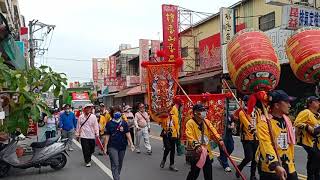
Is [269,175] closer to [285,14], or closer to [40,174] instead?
[40,174]

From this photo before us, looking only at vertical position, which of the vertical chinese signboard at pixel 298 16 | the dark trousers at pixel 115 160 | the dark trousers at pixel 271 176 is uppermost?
the vertical chinese signboard at pixel 298 16

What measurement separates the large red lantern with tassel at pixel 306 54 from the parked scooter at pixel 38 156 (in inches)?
236

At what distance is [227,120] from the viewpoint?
990 cm

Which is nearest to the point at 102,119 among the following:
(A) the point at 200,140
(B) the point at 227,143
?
(B) the point at 227,143

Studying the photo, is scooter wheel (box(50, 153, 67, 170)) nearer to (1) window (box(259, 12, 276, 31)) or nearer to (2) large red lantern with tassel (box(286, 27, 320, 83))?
(2) large red lantern with tassel (box(286, 27, 320, 83))

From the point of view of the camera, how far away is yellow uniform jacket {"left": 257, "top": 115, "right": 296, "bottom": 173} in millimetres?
4512

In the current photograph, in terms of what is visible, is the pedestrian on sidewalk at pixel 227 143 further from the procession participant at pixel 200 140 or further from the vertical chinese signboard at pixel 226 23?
the vertical chinese signboard at pixel 226 23

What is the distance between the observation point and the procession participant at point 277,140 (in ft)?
14.8

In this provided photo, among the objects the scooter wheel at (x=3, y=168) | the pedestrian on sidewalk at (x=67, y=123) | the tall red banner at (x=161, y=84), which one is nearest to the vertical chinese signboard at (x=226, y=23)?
the pedestrian on sidewalk at (x=67, y=123)

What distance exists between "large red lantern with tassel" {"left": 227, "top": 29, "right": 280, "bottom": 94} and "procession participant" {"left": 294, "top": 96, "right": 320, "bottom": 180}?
705 mm

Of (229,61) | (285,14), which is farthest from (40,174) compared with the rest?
(285,14)

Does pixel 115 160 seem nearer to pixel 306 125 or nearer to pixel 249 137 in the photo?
pixel 249 137

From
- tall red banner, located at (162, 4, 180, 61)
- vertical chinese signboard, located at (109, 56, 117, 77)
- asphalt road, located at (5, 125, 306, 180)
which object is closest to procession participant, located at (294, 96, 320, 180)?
asphalt road, located at (5, 125, 306, 180)

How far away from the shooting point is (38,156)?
10.0 metres
